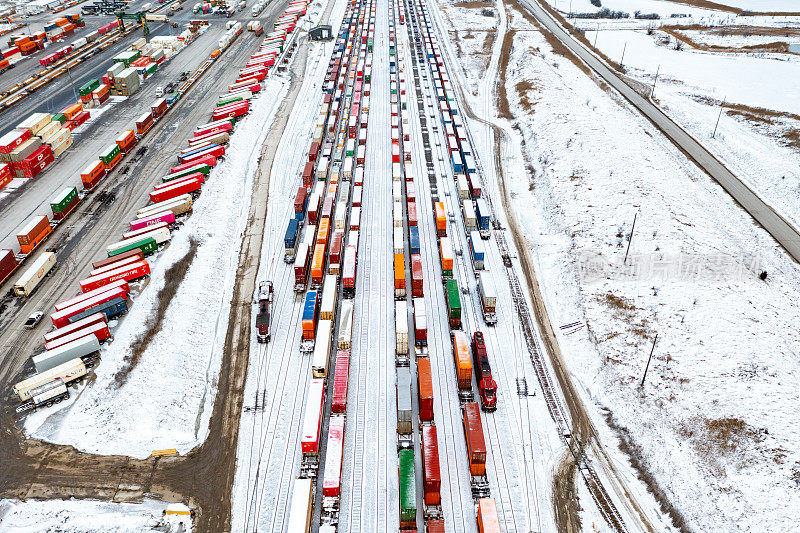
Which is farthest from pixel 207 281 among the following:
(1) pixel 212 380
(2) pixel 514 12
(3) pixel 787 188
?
(2) pixel 514 12

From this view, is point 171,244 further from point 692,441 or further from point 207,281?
point 692,441

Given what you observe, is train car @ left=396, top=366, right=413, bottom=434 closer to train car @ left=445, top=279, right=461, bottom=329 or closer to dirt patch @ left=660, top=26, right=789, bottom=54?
train car @ left=445, top=279, right=461, bottom=329

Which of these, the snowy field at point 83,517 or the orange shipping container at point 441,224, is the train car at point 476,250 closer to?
the orange shipping container at point 441,224

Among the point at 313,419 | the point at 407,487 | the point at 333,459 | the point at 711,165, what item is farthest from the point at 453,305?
the point at 711,165

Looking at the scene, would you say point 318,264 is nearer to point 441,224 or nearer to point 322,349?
point 322,349

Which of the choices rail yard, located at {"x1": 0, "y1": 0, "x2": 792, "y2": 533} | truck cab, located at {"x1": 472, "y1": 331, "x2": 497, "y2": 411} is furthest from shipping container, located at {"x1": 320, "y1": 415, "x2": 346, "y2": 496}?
truck cab, located at {"x1": 472, "y1": 331, "x2": 497, "y2": 411}
